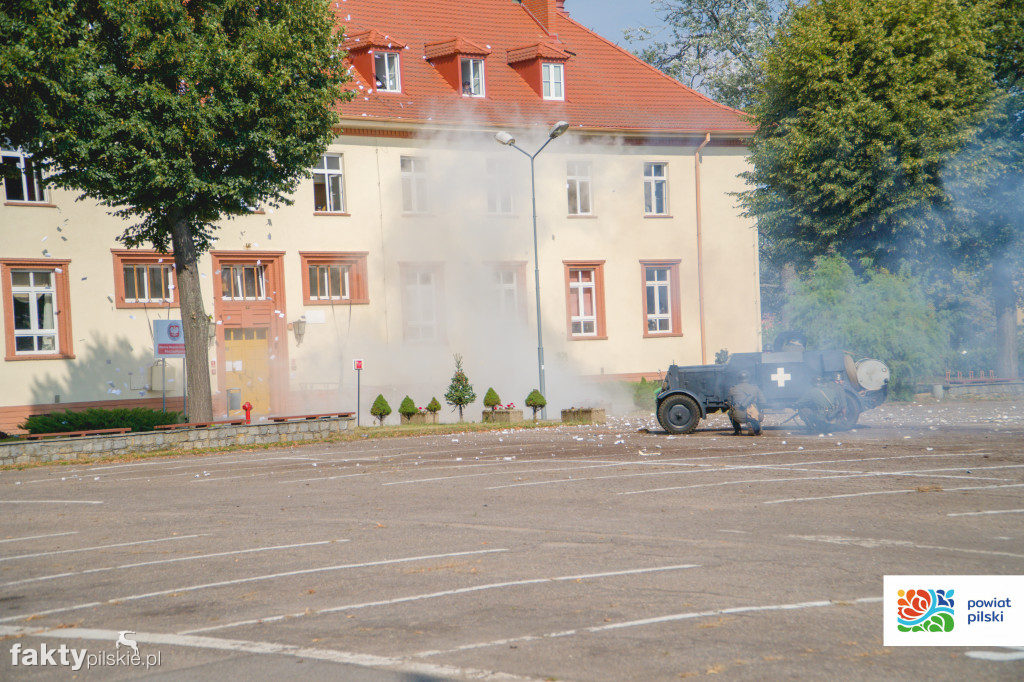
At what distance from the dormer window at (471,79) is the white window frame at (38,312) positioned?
598 inches

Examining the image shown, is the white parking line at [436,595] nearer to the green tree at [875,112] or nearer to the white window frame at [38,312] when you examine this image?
the white window frame at [38,312]

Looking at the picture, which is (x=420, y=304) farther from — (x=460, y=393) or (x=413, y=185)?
(x=460, y=393)

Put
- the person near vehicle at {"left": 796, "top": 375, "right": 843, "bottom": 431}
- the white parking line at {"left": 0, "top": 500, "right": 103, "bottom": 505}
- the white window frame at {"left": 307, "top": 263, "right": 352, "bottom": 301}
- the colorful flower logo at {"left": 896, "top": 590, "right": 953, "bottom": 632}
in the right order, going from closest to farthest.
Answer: the colorful flower logo at {"left": 896, "top": 590, "right": 953, "bottom": 632}, the white parking line at {"left": 0, "top": 500, "right": 103, "bottom": 505}, the person near vehicle at {"left": 796, "top": 375, "right": 843, "bottom": 431}, the white window frame at {"left": 307, "top": 263, "right": 352, "bottom": 301}

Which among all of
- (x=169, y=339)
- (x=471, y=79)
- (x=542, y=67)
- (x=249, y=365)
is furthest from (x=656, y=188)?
(x=169, y=339)

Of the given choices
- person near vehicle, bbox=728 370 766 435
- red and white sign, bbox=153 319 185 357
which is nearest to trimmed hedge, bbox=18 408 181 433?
red and white sign, bbox=153 319 185 357

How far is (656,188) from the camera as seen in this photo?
37.0 meters

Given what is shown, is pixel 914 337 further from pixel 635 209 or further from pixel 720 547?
pixel 720 547

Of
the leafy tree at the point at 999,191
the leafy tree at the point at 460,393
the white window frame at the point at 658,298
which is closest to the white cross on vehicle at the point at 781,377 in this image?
the leafy tree at the point at 460,393

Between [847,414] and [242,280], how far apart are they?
19.0 metres

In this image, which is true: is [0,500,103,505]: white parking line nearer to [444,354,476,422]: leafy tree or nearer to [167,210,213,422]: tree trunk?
[167,210,213,422]: tree trunk

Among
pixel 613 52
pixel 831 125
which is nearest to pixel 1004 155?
pixel 831 125

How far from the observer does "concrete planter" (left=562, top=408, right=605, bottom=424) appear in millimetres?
26625

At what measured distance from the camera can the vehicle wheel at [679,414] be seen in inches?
811

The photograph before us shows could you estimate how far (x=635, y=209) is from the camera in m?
36.3
